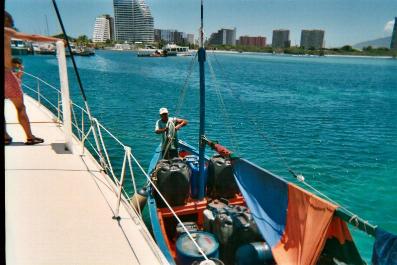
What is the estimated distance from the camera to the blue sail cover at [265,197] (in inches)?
213

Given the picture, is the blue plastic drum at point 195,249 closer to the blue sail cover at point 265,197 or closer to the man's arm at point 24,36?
the blue sail cover at point 265,197

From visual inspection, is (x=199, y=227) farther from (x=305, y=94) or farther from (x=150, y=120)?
(x=305, y=94)

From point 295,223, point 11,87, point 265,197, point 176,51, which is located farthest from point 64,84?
point 176,51

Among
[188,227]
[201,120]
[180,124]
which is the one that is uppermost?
[201,120]

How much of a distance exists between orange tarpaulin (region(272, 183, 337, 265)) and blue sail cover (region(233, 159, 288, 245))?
0.16 m

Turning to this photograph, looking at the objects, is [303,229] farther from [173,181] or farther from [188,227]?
[173,181]

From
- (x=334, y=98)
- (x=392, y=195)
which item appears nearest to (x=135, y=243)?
(x=392, y=195)

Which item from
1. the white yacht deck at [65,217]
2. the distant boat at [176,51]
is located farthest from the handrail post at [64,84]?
the distant boat at [176,51]

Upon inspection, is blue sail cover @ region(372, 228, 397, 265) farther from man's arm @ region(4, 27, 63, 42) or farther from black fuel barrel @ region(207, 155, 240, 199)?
man's arm @ region(4, 27, 63, 42)

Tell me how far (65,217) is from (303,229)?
3847 mm

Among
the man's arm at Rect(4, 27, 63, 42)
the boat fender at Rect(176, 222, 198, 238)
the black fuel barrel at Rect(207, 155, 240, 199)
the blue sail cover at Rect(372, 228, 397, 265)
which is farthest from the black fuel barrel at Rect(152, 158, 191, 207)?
the blue sail cover at Rect(372, 228, 397, 265)

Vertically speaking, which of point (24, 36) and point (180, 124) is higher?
point (24, 36)

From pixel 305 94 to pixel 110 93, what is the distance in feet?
93.2

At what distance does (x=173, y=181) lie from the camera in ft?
25.5
